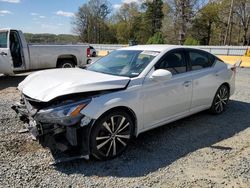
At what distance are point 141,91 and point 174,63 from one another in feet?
3.64

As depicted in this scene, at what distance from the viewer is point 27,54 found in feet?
32.1

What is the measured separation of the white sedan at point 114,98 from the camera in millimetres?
3508

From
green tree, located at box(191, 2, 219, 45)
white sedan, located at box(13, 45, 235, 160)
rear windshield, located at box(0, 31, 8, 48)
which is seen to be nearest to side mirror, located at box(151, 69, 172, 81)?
white sedan, located at box(13, 45, 235, 160)

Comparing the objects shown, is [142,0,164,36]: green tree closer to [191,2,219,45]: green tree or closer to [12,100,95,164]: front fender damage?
[191,2,219,45]: green tree

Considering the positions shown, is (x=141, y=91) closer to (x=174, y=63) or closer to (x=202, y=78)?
(x=174, y=63)

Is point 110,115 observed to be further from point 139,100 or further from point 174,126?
point 174,126

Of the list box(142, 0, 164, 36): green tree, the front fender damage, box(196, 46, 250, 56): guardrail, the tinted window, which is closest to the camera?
the front fender damage

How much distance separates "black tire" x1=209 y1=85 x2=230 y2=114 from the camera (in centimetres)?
590

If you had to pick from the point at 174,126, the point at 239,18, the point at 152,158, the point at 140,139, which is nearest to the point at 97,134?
the point at 152,158

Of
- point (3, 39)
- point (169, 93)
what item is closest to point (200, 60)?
point (169, 93)

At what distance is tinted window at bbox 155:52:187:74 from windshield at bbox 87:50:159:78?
19 centimetres

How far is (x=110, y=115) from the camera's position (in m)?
3.73

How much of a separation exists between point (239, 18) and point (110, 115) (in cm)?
5102

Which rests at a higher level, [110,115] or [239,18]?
[239,18]
